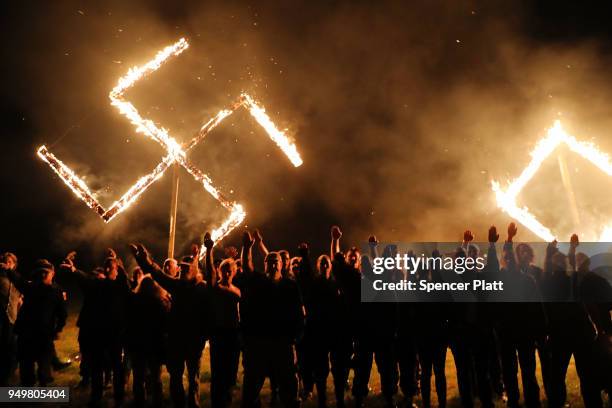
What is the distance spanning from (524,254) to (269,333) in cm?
346

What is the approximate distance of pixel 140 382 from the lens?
19.7ft

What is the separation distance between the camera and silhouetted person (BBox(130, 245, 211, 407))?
5879 millimetres

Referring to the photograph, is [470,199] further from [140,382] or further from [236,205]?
[140,382]

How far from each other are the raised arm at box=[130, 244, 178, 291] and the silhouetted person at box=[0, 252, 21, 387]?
129 inches

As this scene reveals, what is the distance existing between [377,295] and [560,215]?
14.8m

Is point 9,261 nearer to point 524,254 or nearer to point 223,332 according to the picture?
point 223,332

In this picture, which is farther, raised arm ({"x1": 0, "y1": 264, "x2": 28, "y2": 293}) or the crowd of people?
raised arm ({"x1": 0, "y1": 264, "x2": 28, "y2": 293})

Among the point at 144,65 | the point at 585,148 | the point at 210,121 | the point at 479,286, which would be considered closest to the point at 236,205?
the point at 210,121

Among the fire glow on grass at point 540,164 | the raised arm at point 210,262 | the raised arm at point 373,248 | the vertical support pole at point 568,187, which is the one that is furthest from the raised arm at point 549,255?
the vertical support pole at point 568,187

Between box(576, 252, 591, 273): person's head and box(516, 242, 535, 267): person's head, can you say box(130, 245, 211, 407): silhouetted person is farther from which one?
box(576, 252, 591, 273): person's head

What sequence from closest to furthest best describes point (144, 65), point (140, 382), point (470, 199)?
1. point (140, 382)
2. point (144, 65)
3. point (470, 199)

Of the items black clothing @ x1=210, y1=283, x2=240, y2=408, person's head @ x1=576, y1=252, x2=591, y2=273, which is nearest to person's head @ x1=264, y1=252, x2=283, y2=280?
black clothing @ x1=210, y1=283, x2=240, y2=408

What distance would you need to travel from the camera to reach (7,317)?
8.09 m

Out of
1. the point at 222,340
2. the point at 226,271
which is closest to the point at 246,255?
the point at 226,271
